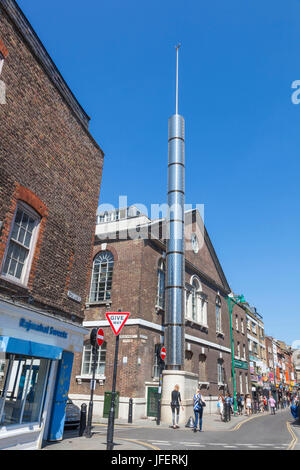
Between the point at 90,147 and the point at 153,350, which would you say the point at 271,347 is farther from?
the point at 90,147

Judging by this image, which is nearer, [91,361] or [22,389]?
[22,389]

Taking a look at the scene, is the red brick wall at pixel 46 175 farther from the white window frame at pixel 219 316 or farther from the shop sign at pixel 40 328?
the white window frame at pixel 219 316

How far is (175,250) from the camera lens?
20.0m

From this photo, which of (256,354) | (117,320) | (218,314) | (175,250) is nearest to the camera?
(117,320)

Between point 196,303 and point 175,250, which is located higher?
point 175,250

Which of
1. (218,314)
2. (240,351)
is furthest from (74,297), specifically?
(240,351)

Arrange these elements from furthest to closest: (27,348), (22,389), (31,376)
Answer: (31,376)
(22,389)
(27,348)

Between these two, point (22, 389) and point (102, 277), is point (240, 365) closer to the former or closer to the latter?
point (102, 277)

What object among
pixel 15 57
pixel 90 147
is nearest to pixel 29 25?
pixel 15 57

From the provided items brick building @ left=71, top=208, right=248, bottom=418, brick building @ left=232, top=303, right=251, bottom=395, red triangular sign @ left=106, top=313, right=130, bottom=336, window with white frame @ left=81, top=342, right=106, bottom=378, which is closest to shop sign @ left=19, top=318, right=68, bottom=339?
red triangular sign @ left=106, top=313, right=130, bottom=336

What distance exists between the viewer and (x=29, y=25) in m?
9.31

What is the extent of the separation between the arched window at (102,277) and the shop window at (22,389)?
10.6 metres

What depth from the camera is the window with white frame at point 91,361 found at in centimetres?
1815

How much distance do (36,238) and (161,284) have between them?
12.8m
